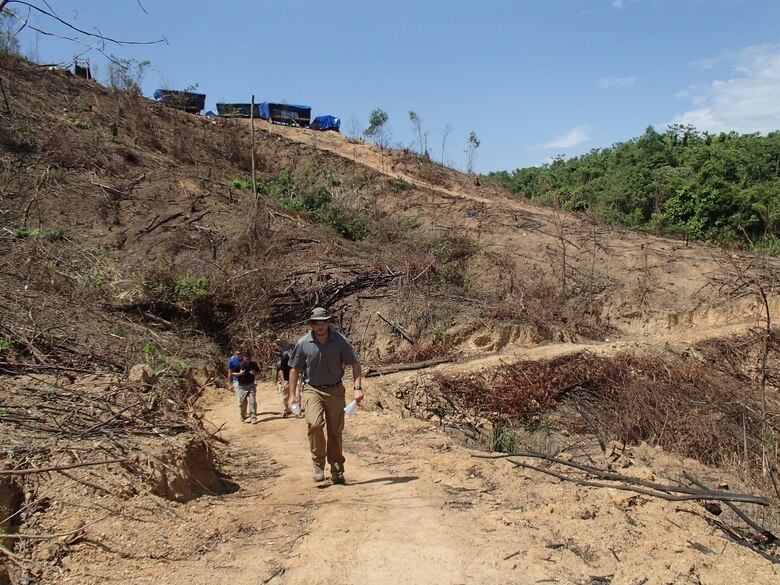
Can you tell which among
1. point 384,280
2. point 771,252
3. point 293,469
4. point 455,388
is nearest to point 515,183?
point 771,252

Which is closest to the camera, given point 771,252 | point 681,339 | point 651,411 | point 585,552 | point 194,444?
point 585,552

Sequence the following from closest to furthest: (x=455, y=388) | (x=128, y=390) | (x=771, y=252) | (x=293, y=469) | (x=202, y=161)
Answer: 1. (x=128, y=390)
2. (x=293, y=469)
3. (x=455, y=388)
4. (x=771, y=252)
5. (x=202, y=161)

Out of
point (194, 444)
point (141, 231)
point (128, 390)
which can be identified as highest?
Answer: point (141, 231)

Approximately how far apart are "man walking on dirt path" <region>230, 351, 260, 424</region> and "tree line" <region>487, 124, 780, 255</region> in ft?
43.8

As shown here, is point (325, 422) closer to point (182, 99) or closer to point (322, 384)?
point (322, 384)

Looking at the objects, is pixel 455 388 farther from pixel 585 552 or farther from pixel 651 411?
pixel 585 552

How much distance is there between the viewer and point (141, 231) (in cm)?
1681

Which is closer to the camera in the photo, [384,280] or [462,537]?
[462,537]

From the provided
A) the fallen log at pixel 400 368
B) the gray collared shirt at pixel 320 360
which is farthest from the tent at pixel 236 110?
the gray collared shirt at pixel 320 360

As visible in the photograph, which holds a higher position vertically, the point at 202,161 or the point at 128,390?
the point at 202,161

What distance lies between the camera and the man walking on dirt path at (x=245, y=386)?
927cm

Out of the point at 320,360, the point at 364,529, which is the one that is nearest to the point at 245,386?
the point at 320,360

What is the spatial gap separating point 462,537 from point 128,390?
3.66 meters

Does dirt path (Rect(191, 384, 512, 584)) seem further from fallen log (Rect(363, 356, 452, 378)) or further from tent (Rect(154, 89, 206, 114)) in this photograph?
tent (Rect(154, 89, 206, 114))
